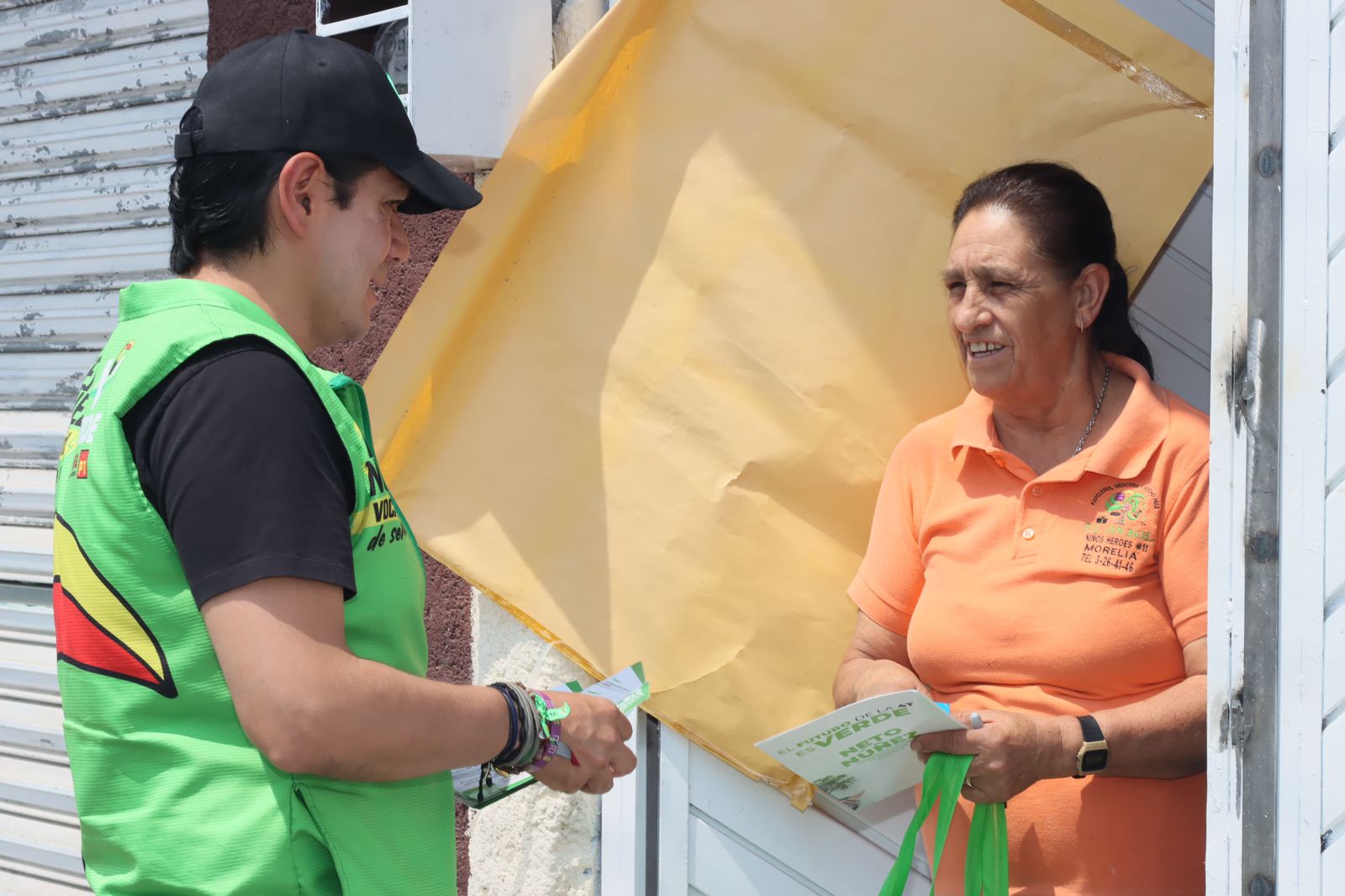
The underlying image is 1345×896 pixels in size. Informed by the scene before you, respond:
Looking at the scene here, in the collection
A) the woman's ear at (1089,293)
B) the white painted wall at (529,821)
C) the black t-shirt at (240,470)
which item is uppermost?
the woman's ear at (1089,293)

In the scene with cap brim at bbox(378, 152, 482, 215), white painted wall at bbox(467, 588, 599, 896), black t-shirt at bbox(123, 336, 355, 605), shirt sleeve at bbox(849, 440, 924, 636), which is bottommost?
white painted wall at bbox(467, 588, 599, 896)

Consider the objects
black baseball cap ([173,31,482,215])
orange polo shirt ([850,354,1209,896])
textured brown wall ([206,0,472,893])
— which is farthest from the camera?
textured brown wall ([206,0,472,893])

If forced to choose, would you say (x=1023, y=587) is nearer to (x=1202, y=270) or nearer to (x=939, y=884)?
(x=939, y=884)

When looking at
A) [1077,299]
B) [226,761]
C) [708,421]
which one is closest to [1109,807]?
[1077,299]

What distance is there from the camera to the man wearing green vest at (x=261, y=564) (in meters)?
1.36

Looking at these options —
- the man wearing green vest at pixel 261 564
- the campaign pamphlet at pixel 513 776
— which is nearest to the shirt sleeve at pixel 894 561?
the campaign pamphlet at pixel 513 776

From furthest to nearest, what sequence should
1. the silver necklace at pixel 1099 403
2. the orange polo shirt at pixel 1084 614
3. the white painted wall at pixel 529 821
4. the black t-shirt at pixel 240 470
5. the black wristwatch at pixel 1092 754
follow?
the white painted wall at pixel 529 821 < the silver necklace at pixel 1099 403 < the orange polo shirt at pixel 1084 614 < the black wristwatch at pixel 1092 754 < the black t-shirt at pixel 240 470

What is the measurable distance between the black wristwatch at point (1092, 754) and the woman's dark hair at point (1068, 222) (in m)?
0.75

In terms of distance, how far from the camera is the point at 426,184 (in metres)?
1.71

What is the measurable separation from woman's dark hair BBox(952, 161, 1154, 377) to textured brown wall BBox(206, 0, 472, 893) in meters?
1.25

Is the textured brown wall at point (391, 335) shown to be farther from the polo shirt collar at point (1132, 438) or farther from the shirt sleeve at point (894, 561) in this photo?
the polo shirt collar at point (1132, 438)

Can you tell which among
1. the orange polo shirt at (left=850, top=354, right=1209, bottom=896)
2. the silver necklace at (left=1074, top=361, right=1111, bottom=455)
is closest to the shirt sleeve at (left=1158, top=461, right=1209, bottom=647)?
the orange polo shirt at (left=850, top=354, right=1209, bottom=896)

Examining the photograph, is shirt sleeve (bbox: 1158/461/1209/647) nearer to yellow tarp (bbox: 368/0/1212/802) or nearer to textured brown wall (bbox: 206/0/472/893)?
yellow tarp (bbox: 368/0/1212/802)

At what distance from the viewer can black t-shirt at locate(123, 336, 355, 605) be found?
1.35 meters
